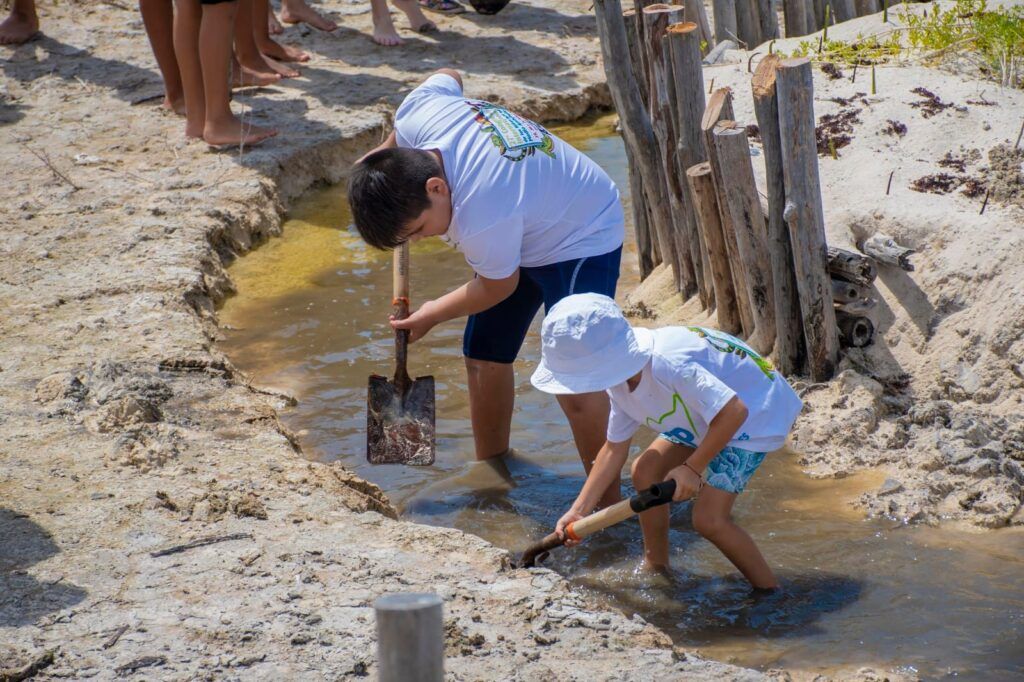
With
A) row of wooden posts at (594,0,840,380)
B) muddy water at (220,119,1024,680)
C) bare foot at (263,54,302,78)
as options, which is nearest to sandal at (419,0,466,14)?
bare foot at (263,54,302,78)

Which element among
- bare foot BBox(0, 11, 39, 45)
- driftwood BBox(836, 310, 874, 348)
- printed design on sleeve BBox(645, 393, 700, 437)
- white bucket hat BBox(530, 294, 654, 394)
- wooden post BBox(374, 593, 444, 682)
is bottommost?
driftwood BBox(836, 310, 874, 348)

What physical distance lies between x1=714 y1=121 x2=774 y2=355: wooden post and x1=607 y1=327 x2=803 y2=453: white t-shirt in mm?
1218

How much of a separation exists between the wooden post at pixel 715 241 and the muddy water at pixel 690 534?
83 cm

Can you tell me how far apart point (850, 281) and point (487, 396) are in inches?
57.7

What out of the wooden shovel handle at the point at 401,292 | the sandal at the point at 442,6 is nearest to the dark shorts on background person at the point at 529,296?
the wooden shovel handle at the point at 401,292

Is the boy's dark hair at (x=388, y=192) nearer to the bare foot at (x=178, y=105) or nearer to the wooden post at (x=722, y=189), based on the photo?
the wooden post at (x=722, y=189)

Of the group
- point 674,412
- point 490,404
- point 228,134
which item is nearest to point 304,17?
point 228,134

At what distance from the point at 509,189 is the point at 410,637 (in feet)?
6.92

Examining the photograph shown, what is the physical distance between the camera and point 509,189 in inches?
138

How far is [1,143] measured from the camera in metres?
7.41

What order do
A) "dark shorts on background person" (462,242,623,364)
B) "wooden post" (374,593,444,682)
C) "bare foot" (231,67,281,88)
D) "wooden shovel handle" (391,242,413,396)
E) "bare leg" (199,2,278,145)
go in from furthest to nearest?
"bare foot" (231,67,281,88) → "bare leg" (199,2,278,145) → "wooden shovel handle" (391,242,413,396) → "dark shorts on background person" (462,242,623,364) → "wooden post" (374,593,444,682)

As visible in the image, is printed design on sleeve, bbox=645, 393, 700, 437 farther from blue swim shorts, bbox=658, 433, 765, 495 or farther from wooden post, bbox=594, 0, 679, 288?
wooden post, bbox=594, 0, 679, 288

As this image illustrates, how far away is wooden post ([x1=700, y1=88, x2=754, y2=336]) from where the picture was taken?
15.0ft

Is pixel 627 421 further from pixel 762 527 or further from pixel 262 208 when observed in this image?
pixel 262 208
